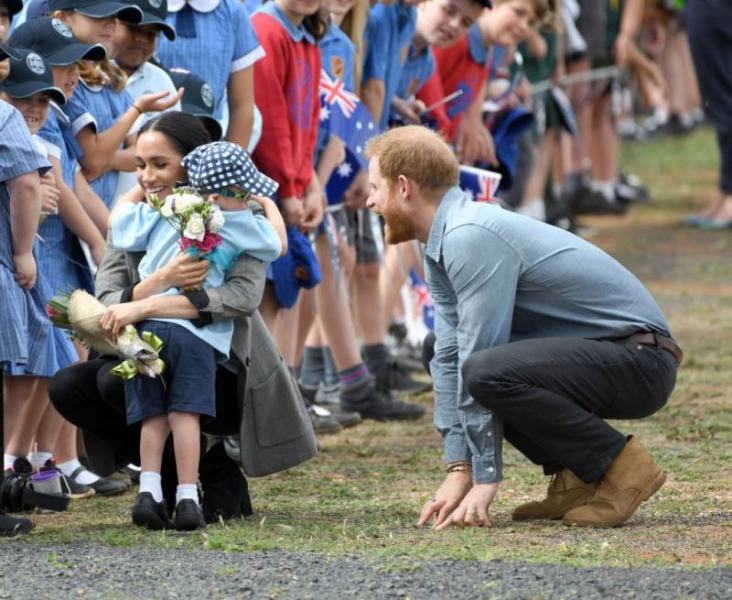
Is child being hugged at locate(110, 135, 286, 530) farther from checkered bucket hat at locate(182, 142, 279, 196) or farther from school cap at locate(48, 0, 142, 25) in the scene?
school cap at locate(48, 0, 142, 25)

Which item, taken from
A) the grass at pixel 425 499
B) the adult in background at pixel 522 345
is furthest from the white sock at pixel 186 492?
the adult in background at pixel 522 345

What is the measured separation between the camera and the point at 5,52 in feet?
16.9

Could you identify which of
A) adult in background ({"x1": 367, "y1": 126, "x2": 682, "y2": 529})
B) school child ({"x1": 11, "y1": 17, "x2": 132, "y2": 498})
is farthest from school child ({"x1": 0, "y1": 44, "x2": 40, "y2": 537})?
adult in background ({"x1": 367, "y1": 126, "x2": 682, "y2": 529})

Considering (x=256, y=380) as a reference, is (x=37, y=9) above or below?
above

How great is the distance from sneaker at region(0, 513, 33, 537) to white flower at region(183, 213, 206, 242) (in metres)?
1.09

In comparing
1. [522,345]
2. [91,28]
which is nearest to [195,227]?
[522,345]

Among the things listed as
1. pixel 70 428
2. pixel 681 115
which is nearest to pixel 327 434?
pixel 70 428

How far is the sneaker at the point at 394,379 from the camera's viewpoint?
8.20 meters

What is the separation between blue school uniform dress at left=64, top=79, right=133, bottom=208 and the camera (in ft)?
19.4

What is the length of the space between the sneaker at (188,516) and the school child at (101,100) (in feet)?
5.09

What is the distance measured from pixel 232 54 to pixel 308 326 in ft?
5.46

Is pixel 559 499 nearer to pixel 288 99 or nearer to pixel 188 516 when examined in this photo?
pixel 188 516

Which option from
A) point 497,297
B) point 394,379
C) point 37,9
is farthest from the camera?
point 394,379

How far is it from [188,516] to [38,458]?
3.78 ft
